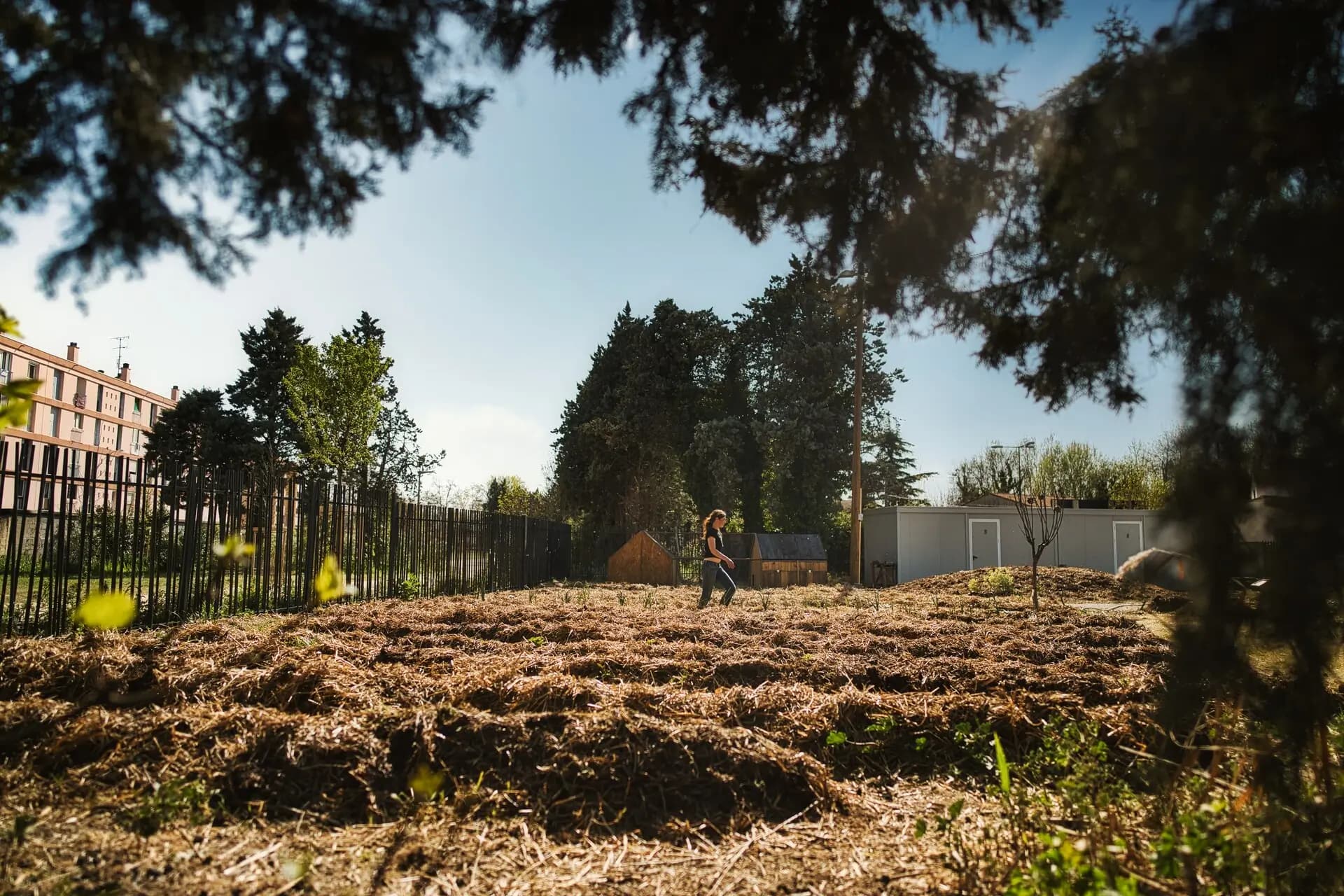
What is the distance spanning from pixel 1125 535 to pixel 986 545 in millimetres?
4556

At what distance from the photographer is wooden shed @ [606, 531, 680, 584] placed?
1897cm

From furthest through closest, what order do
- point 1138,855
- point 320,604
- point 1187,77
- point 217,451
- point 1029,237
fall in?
1. point 217,451
2. point 320,604
3. point 1029,237
4. point 1138,855
5. point 1187,77

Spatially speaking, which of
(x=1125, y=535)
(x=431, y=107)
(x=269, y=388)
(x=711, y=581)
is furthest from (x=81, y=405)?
(x=431, y=107)

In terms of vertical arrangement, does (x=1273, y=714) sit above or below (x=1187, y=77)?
below

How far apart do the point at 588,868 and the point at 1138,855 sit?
1.77m

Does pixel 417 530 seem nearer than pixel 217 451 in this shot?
Yes

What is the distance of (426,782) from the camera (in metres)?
3.08

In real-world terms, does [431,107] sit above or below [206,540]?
above

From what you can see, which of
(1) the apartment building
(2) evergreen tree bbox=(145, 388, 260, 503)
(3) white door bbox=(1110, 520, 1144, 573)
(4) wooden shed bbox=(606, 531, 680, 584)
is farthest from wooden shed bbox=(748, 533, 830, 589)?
(1) the apartment building

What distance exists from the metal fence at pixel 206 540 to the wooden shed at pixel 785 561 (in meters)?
8.15

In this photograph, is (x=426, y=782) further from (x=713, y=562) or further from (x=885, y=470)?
(x=885, y=470)

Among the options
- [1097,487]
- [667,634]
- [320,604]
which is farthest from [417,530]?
[1097,487]

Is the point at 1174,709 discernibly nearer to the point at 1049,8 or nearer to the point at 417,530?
the point at 1049,8

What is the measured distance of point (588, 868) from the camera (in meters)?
2.58
